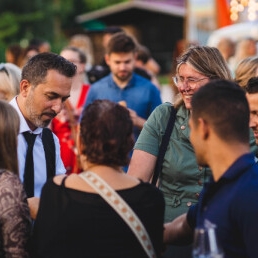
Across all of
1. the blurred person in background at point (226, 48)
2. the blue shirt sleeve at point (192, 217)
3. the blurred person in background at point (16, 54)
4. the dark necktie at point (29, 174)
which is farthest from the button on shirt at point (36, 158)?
the blurred person in background at point (226, 48)

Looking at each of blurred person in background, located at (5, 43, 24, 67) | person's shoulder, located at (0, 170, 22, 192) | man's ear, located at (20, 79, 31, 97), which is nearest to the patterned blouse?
person's shoulder, located at (0, 170, 22, 192)

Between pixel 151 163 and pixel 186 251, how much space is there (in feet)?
2.02

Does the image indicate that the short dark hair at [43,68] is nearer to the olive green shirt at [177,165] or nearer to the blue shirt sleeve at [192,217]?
the olive green shirt at [177,165]

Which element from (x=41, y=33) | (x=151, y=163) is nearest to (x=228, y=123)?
(x=151, y=163)

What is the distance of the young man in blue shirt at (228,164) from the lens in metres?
3.70

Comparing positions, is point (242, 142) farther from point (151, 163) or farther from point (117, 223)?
point (151, 163)

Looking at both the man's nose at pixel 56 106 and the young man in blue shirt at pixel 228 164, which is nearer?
the young man in blue shirt at pixel 228 164

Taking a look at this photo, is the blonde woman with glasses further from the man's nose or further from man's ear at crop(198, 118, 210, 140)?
man's ear at crop(198, 118, 210, 140)

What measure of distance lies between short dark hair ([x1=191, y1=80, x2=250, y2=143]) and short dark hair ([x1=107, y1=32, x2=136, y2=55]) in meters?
5.21

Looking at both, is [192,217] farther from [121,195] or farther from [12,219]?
[12,219]

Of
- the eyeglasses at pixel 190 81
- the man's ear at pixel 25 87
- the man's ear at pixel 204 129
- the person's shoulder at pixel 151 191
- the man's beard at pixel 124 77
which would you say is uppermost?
Answer: the man's ear at pixel 25 87

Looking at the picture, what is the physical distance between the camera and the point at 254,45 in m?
13.4

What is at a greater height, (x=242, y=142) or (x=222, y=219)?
(x=242, y=142)

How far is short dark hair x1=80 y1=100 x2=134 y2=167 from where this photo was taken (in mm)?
3836
